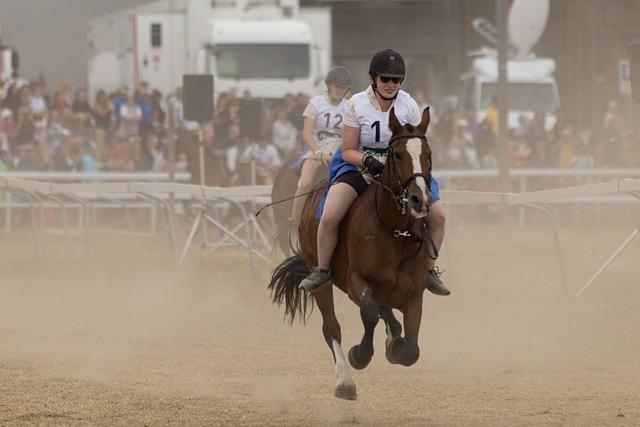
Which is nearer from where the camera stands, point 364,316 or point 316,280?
point 364,316

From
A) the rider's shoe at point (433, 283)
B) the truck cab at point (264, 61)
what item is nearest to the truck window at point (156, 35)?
the truck cab at point (264, 61)

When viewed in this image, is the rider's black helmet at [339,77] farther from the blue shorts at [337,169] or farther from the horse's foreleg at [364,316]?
the horse's foreleg at [364,316]

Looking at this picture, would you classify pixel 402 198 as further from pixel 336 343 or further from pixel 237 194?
pixel 237 194

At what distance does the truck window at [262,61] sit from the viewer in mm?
28844

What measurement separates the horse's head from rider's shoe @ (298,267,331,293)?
1034 millimetres

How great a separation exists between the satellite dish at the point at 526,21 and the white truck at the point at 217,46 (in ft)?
12.5

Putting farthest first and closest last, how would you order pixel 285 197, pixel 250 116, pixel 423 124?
pixel 250 116, pixel 285 197, pixel 423 124

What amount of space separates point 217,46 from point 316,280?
19625 millimetres

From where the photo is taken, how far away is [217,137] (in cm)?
2517

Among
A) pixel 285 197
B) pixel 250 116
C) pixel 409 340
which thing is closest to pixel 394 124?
pixel 409 340

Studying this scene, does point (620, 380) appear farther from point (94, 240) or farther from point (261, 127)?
point (94, 240)

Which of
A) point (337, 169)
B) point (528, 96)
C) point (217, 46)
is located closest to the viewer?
point (337, 169)

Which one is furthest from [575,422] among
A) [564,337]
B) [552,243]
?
[552,243]

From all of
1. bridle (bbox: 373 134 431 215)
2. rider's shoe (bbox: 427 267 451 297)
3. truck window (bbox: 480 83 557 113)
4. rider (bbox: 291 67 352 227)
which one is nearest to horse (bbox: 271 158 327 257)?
rider (bbox: 291 67 352 227)
